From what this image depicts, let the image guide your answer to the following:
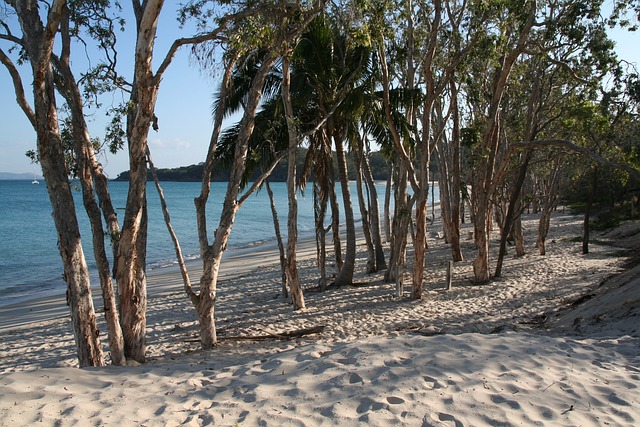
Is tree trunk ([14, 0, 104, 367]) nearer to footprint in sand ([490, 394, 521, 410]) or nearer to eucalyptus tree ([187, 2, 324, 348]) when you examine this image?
eucalyptus tree ([187, 2, 324, 348])

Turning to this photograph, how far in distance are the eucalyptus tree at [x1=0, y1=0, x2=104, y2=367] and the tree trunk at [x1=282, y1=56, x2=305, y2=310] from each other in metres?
4.12

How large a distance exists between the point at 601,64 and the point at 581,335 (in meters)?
6.23

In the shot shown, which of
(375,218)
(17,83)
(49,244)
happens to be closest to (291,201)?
(17,83)

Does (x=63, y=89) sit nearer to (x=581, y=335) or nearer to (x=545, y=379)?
(x=545, y=379)

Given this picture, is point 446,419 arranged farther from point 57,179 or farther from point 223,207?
point 57,179

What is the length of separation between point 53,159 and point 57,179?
0.22 meters

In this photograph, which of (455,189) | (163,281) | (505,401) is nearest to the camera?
(505,401)

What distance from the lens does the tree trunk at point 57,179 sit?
5.36m

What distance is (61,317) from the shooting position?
12.2m

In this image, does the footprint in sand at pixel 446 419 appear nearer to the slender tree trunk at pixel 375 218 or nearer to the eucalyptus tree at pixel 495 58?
the eucalyptus tree at pixel 495 58

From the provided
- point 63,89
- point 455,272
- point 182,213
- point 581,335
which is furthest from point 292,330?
point 182,213

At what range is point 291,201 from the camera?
32.0ft

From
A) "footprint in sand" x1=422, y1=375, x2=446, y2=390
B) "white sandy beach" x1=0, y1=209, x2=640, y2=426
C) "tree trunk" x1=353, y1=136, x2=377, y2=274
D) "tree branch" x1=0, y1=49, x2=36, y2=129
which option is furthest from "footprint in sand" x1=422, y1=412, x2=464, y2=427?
"tree trunk" x1=353, y1=136, x2=377, y2=274

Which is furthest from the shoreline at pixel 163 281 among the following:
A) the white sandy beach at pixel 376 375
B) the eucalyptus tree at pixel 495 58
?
the eucalyptus tree at pixel 495 58
